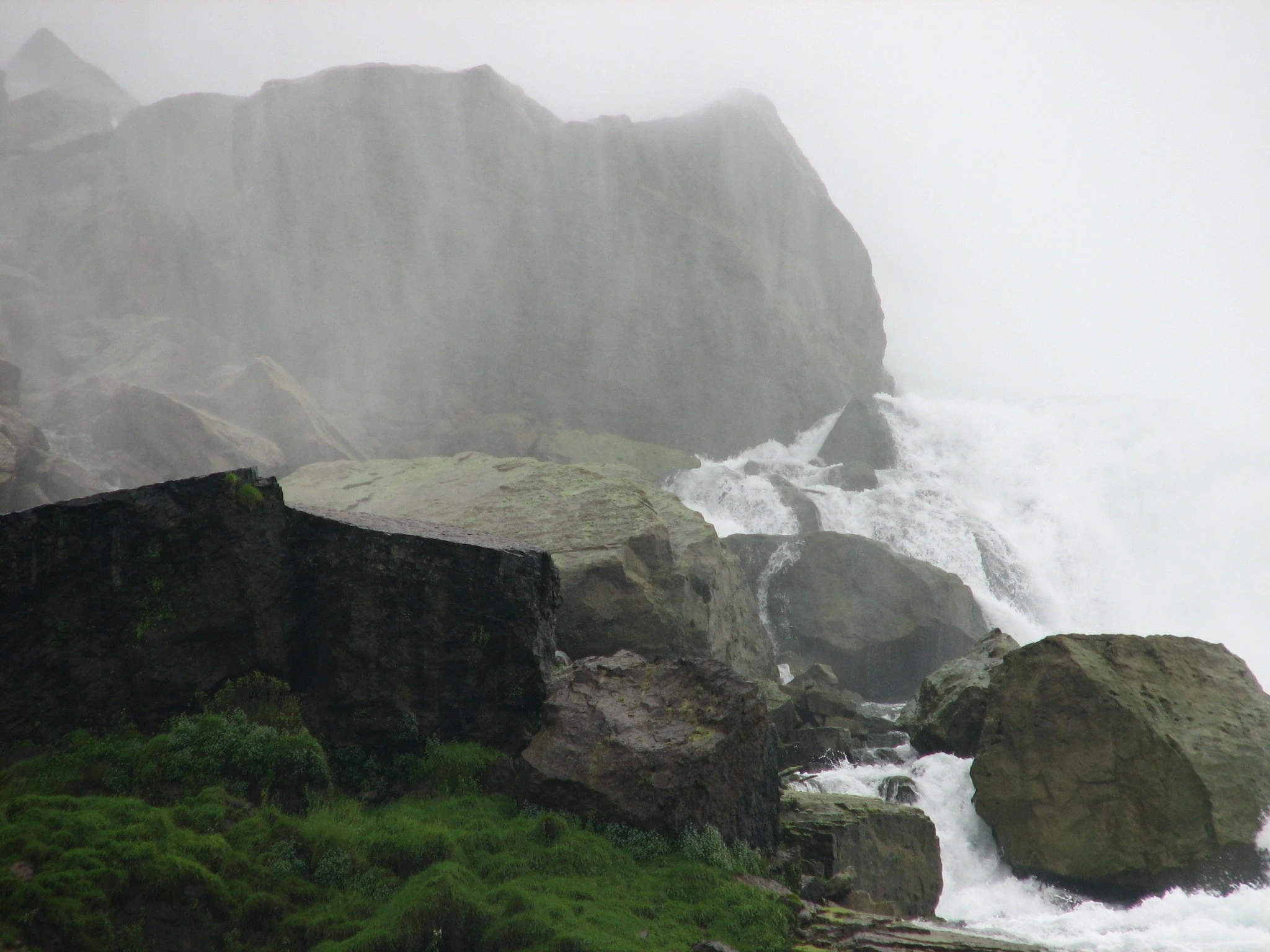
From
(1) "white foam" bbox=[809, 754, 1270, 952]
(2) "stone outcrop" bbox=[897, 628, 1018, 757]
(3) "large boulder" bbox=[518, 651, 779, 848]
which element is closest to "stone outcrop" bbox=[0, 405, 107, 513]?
(3) "large boulder" bbox=[518, 651, 779, 848]

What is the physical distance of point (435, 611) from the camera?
12484mm

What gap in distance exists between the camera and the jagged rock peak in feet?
286

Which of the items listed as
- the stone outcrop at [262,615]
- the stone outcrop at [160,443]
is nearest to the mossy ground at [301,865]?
the stone outcrop at [262,615]

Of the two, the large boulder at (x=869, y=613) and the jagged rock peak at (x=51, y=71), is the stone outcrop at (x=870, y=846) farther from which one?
the jagged rock peak at (x=51, y=71)

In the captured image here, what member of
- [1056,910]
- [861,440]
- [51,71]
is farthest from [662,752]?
[51,71]

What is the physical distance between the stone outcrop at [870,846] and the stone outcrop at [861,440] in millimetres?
41179

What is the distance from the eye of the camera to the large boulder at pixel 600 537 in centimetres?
1823

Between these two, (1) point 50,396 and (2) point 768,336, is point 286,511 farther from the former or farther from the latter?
(2) point 768,336

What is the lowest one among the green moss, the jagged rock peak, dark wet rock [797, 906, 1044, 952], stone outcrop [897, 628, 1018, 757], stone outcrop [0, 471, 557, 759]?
stone outcrop [897, 628, 1018, 757]

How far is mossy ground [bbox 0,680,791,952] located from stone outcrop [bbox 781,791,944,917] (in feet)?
9.41

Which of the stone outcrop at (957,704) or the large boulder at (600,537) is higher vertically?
the large boulder at (600,537)

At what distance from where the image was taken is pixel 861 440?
57656 mm

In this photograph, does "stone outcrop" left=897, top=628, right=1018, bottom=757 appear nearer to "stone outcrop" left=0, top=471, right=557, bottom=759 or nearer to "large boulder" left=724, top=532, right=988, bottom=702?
"large boulder" left=724, top=532, right=988, bottom=702

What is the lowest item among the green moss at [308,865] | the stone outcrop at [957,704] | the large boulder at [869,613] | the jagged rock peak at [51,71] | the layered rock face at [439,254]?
the large boulder at [869,613]
